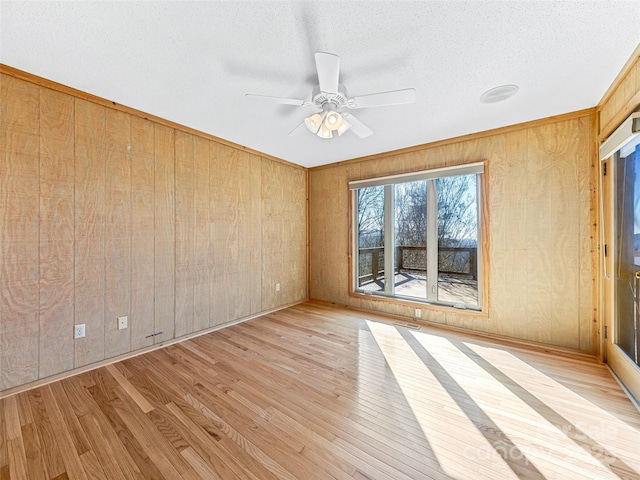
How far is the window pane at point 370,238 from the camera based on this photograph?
4.05 meters

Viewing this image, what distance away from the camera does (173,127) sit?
113 inches

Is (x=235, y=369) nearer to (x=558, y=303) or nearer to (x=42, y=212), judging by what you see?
(x=42, y=212)

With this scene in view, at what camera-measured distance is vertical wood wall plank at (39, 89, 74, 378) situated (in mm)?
2078

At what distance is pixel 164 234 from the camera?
2828 millimetres

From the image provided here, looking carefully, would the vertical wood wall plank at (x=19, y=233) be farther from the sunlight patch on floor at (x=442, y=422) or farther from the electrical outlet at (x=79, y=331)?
the sunlight patch on floor at (x=442, y=422)

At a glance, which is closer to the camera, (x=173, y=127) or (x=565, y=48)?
(x=565, y=48)

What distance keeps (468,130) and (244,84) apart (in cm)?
256

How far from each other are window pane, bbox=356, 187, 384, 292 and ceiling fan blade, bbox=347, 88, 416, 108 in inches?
84.2

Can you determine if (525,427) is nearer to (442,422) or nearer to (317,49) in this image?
(442,422)

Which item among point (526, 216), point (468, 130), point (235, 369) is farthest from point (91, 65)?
point (526, 216)

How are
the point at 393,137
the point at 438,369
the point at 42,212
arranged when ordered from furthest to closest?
the point at 393,137 < the point at 438,369 < the point at 42,212

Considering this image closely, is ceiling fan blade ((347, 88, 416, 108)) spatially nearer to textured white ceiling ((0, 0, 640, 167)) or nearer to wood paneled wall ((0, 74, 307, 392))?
textured white ceiling ((0, 0, 640, 167))

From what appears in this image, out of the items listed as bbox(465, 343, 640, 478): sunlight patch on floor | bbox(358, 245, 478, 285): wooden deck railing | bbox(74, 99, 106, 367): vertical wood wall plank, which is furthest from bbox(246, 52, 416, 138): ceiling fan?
bbox(465, 343, 640, 478): sunlight patch on floor

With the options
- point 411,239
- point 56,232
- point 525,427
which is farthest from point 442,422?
point 56,232
